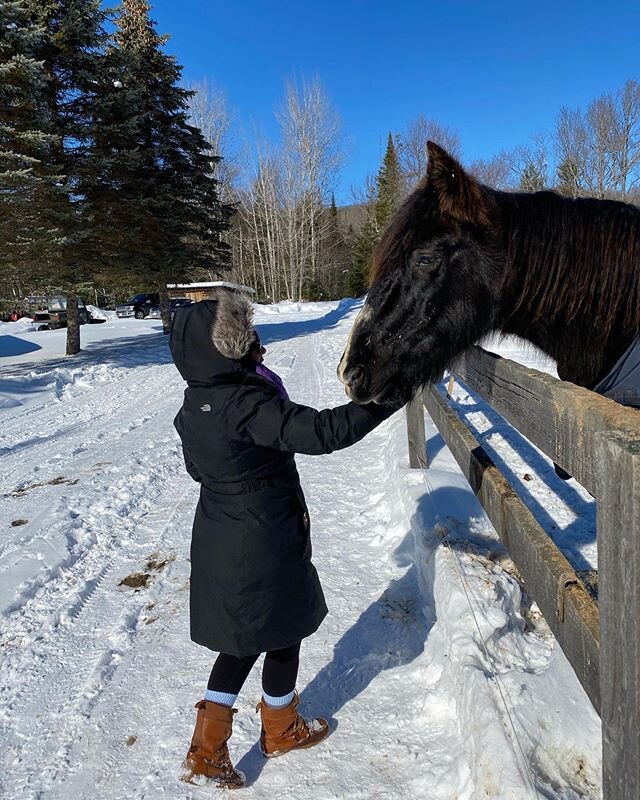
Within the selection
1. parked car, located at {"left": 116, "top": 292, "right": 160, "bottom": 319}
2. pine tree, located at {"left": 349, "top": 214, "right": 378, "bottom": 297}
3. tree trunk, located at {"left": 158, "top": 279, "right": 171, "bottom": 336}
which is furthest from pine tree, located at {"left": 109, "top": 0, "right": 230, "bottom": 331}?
pine tree, located at {"left": 349, "top": 214, "right": 378, "bottom": 297}

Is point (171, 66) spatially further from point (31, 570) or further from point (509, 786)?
point (509, 786)

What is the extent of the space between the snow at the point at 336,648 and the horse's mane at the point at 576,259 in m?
0.67

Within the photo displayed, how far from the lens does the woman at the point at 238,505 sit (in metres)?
2.05

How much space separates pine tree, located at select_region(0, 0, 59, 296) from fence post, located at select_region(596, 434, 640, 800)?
1216 centimetres

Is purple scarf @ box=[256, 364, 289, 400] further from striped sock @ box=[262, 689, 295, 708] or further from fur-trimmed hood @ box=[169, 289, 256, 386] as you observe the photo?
striped sock @ box=[262, 689, 295, 708]

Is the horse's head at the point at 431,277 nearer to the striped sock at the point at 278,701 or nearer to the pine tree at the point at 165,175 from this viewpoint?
the striped sock at the point at 278,701

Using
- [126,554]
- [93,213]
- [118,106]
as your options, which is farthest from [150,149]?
[126,554]

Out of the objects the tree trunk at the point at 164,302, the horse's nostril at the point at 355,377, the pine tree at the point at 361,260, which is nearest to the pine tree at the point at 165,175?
the tree trunk at the point at 164,302

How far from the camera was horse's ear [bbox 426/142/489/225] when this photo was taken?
2145 millimetres

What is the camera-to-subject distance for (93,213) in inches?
553

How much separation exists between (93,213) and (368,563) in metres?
13.5

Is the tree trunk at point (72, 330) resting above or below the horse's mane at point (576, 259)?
below

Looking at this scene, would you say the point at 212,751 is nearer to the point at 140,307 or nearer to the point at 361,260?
the point at 140,307

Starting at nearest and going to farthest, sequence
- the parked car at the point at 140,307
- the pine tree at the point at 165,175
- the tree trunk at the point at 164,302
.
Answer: the pine tree at the point at 165,175 → the tree trunk at the point at 164,302 → the parked car at the point at 140,307
